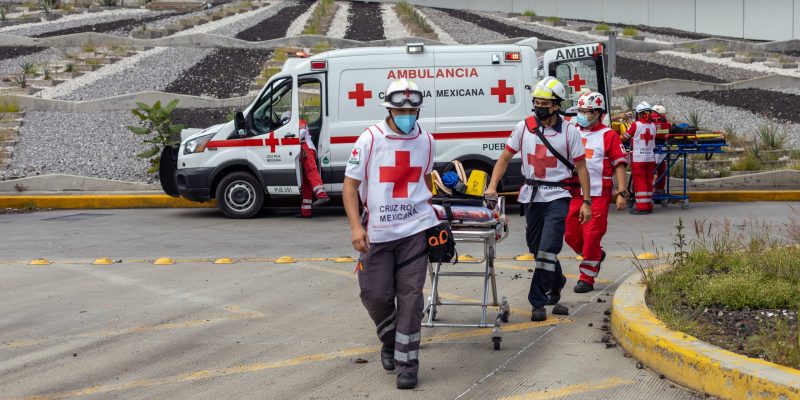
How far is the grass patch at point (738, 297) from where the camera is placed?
664 cm

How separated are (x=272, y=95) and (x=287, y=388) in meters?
9.31

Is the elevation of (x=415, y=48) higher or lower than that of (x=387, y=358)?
higher

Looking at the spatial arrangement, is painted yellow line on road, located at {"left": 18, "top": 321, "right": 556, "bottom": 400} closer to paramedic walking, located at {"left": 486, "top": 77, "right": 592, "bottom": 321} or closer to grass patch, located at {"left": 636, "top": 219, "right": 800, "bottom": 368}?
paramedic walking, located at {"left": 486, "top": 77, "right": 592, "bottom": 321}

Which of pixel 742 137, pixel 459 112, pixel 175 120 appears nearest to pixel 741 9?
pixel 742 137

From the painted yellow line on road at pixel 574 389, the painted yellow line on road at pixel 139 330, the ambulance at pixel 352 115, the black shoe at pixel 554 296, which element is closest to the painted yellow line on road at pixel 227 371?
the black shoe at pixel 554 296

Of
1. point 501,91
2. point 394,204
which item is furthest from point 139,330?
point 501,91

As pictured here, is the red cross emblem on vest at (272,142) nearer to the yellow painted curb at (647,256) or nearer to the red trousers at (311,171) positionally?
the red trousers at (311,171)

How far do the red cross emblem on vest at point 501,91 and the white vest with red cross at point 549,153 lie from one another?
22.1 ft

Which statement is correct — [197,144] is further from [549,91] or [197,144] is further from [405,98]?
[405,98]

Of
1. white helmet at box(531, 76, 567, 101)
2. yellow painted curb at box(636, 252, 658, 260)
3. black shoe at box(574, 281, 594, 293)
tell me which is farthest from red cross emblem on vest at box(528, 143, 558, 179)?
yellow painted curb at box(636, 252, 658, 260)

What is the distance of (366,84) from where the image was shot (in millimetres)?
15523

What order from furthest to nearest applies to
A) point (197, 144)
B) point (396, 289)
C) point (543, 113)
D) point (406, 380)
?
point (197, 144) < point (543, 113) < point (396, 289) < point (406, 380)

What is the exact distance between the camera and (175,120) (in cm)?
2247

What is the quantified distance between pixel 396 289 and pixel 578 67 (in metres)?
10.0
